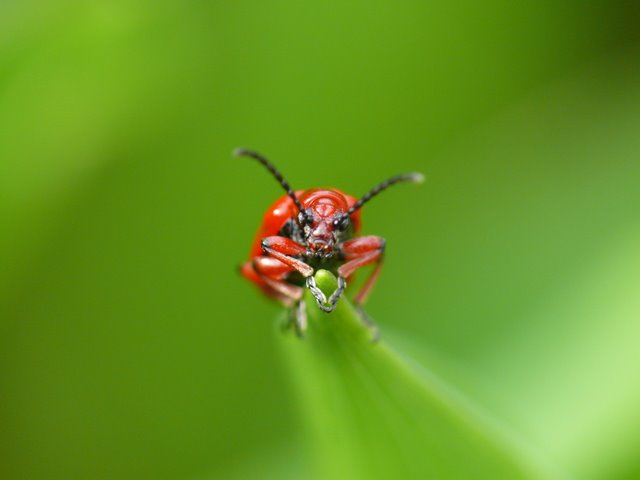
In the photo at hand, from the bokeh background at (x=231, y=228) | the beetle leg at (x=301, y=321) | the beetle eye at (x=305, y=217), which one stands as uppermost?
the bokeh background at (x=231, y=228)

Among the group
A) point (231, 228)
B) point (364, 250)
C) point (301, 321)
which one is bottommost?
point (301, 321)

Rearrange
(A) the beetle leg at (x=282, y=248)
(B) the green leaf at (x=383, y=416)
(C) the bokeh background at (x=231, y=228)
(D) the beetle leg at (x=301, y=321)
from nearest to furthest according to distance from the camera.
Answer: (B) the green leaf at (x=383, y=416)
(D) the beetle leg at (x=301, y=321)
(A) the beetle leg at (x=282, y=248)
(C) the bokeh background at (x=231, y=228)

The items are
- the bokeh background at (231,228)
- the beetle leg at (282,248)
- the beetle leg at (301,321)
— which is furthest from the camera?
the bokeh background at (231,228)

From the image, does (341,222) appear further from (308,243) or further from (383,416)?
(383,416)

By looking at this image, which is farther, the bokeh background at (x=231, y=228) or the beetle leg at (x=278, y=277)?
the bokeh background at (x=231, y=228)

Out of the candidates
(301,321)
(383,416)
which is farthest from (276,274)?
(383,416)

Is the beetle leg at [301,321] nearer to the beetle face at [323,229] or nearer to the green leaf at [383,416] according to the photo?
the green leaf at [383,416]

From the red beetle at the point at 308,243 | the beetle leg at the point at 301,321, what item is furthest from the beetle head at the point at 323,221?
the beetle leg at the point at 301,321
